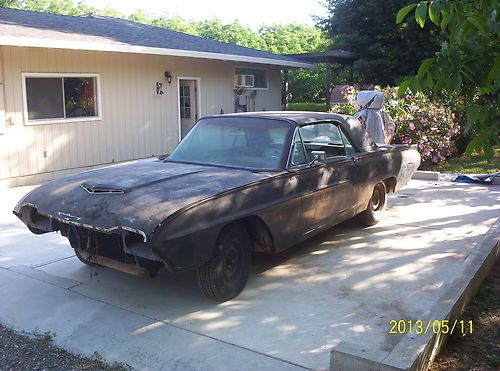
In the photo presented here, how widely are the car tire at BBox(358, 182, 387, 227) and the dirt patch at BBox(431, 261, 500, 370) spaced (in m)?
2.36

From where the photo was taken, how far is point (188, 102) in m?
15.5

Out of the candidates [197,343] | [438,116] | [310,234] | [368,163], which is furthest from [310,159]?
[438,116]

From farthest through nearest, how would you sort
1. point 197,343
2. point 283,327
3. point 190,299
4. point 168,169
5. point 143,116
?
1. point 143,116
2. point 168,169
3. point 190,299
4. point 283,327
5. point 197,343

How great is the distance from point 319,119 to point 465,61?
3354 millimetres

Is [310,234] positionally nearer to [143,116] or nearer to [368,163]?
[368,163]

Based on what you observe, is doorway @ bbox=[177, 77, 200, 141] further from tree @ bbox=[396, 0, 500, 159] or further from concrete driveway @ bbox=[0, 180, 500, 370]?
tree @ bbox=[396, 0, 500, 159]

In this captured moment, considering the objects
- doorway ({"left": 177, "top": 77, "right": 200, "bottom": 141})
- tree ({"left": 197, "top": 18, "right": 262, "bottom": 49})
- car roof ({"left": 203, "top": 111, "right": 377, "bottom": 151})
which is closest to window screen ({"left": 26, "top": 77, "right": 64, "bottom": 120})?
doorway ({"left": 177, "top": 77, "right": 200, "bottom": 141})

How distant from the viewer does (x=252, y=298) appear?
15.6 feet

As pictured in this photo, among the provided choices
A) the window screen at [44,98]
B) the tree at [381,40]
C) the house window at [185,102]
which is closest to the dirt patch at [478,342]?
the window screen at [44,98]

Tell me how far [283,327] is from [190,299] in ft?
3.12

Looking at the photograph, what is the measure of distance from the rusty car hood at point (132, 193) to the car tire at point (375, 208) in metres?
2.43

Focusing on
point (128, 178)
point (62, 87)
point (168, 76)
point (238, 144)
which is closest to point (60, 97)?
point (62, 87)

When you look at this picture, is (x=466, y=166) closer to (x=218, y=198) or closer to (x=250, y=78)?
(x=250, y=78)

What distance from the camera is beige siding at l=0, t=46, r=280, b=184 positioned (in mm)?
A: 10438
